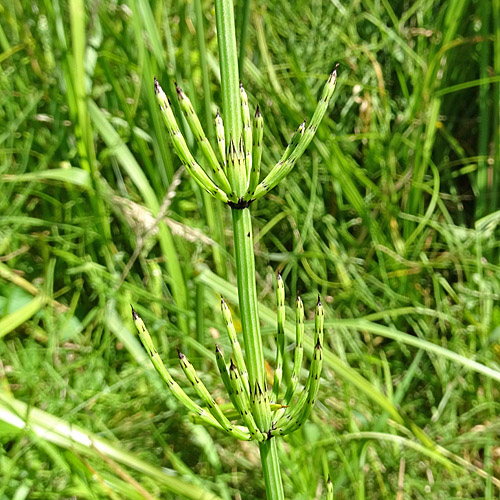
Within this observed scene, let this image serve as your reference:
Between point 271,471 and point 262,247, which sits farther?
point 262,247

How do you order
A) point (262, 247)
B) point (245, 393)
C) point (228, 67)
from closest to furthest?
point (228, 67) < point (245, 393) < point (262, 247)

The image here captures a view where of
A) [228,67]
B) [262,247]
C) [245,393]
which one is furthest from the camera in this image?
[262,247]

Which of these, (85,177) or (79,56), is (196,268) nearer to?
(85,177)

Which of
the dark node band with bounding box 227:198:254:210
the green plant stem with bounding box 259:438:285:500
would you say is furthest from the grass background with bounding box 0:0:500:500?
the dark node band with bounding box 227:198:254:210

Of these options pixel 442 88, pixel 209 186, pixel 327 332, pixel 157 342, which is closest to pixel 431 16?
pixel 442 88

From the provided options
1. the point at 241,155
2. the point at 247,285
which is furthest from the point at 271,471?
the point at 241,155

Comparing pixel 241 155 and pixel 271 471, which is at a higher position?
pixel 241 155

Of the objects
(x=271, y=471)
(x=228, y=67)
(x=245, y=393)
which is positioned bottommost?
(x=271, y=471)

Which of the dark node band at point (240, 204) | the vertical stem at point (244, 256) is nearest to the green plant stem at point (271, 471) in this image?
the vertical stem at point (244, 256)

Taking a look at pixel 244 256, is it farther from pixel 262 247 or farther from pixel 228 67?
pixel 262 247
